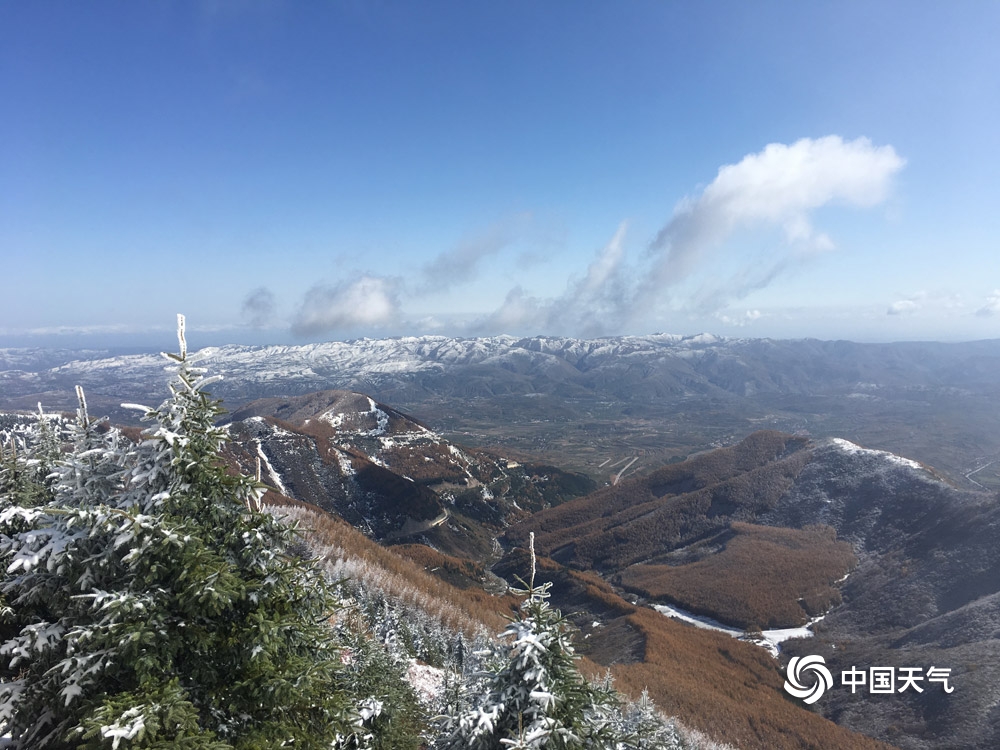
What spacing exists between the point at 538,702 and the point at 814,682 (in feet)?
353

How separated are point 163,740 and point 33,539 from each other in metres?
4.18

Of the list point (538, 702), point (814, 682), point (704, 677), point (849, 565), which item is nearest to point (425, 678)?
point (538, 702)

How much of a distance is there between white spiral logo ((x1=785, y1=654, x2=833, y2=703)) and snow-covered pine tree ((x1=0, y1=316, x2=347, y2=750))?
103500 millimetres

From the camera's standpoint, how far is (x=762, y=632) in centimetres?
10881

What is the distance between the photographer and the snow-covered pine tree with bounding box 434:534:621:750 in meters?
9.83

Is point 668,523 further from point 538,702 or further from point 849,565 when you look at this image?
point 538,702

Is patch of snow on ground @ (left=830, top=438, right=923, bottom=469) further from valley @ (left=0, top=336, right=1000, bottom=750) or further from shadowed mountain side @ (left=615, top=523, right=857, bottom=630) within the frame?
shadowed mountain side @ (left=615, top=523, right=857, bottom=630)

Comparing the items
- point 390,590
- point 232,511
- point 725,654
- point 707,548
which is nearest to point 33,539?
point 232,511

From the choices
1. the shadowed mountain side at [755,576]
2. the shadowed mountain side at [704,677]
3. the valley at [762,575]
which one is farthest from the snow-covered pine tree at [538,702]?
the shadowed mountain side at [755,576]

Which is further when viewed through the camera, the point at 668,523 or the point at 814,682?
the point at 668,523

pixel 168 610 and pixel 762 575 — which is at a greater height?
pixel 168 610

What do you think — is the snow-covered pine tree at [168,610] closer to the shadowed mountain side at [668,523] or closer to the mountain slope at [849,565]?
the mountain slope at [849,565]

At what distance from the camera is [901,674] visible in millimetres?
83188

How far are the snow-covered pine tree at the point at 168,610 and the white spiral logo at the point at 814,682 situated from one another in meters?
103
